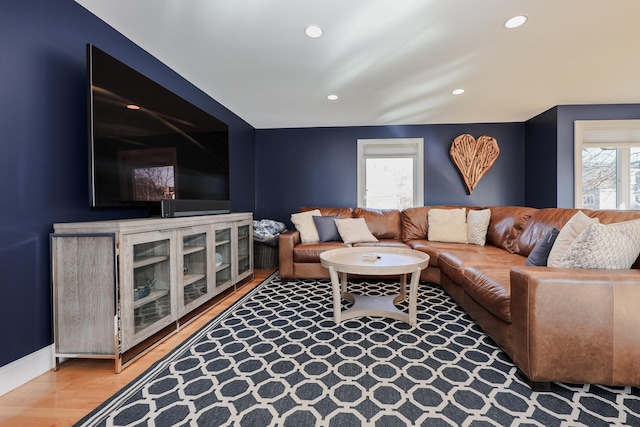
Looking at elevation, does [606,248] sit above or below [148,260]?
above

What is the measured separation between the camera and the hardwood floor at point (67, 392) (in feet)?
4.04

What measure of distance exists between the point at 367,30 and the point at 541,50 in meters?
1.53

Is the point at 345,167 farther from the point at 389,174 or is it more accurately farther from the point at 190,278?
the point at 190,278

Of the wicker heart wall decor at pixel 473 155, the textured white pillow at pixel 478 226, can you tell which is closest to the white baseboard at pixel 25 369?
the textured white pillow at pixel 478 226

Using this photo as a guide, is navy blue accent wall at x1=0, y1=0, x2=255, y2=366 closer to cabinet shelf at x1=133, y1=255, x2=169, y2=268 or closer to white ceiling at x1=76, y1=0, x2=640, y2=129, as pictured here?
white ceiling at x1=76, y1=0, x2=640, y2=129

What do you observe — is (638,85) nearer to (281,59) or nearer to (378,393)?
(281,59)

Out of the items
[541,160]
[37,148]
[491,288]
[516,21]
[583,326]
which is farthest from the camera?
[541,160]

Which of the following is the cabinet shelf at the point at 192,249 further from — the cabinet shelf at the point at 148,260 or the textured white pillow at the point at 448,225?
the textured white pillow at the point at 448,225

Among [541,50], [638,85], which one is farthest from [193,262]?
[638,85]

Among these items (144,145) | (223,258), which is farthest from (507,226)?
(144,145)

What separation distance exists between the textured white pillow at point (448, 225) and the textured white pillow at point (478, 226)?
0.07 metres

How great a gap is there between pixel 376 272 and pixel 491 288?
74 cm

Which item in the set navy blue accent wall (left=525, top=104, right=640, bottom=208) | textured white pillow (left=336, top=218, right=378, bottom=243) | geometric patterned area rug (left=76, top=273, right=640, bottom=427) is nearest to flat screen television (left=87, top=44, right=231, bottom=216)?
geometric patterned area rug (left=76, top=273, right=640, bottom=427)

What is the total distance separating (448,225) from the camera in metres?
3.65
